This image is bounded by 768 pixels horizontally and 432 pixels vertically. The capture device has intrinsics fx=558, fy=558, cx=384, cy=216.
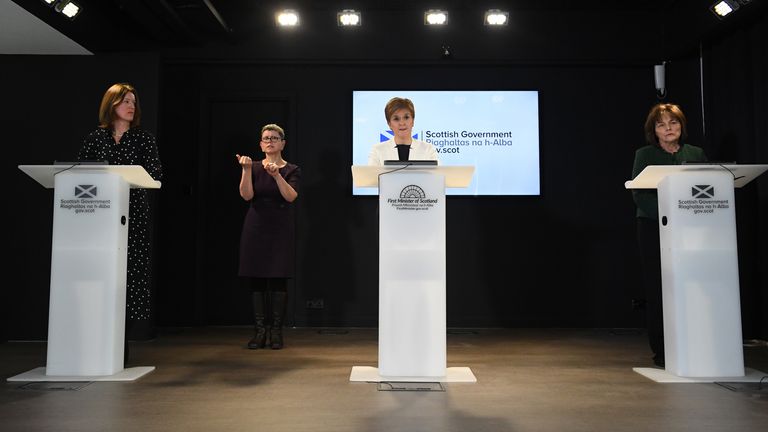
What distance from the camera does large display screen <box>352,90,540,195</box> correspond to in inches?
207

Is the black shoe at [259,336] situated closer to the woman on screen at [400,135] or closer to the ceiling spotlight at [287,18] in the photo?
the woman on screen at [400,135]

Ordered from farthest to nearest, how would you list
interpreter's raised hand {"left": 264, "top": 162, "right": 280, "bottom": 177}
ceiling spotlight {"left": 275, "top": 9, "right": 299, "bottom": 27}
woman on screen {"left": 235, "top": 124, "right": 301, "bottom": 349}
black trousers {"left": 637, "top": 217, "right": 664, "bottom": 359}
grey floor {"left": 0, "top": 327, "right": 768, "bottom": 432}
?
ceiling spotlight {"left": 275, "top": 9, "right": 299, "bottom": 27} < woman on screen {"left": 235, "top": 124, "right": 301, "bottom": 349} < interpreter's raised hand {"left": 264, "top": 162, "right": 280, "bottom": 177} < black trousers {"left": 637, "top": 217, "right": 664, "bottom": 359} < grey floor {"left": 0, "top": 327, "right": 768, "bottom": 432}

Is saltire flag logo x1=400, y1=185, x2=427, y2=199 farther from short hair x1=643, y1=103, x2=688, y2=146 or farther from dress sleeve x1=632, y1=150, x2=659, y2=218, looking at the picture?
short hair x1=643, y1=103, x2=688, y2=146

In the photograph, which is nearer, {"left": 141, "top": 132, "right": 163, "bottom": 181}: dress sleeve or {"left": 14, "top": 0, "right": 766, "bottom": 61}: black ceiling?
{"left": 141, "top": 132, "right": 163, "bottom": 181}: dress sleeve

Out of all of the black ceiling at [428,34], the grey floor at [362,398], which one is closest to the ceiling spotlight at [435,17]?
the black ceiling at [428,34]

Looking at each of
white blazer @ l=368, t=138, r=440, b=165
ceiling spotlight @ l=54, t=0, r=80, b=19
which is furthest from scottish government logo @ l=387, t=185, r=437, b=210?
ceiling spotlight @ l=54, t=0, r=80, b=19

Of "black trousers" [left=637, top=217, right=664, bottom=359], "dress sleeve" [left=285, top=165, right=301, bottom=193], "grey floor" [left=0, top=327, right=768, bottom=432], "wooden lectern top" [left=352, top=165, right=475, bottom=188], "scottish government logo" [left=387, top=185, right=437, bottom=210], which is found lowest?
"grey floor" [left=0, top=327, right=768, bottom=432]

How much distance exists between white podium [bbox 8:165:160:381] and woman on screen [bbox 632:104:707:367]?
291cm

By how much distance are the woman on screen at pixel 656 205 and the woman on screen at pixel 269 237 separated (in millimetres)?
2272

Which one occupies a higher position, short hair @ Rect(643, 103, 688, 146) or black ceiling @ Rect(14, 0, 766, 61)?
black ceiling @ Rect(14, 0, 766, 61)

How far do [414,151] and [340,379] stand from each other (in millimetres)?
1413

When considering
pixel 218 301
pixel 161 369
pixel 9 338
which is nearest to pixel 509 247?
pixel 218 301

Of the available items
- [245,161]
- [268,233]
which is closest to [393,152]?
[245,161]

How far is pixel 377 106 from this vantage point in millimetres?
5340
